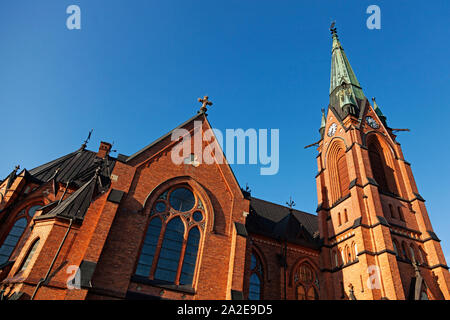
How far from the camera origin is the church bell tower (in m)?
18.6

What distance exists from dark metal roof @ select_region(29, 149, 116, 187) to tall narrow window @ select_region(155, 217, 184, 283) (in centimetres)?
867

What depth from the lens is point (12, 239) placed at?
58.7ft

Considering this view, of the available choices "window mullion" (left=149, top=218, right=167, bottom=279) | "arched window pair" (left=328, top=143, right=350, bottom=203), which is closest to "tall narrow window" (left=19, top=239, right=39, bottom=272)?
"window mullion" (left=149, top=218, right=167, bottom=279)

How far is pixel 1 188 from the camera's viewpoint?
19750 mm

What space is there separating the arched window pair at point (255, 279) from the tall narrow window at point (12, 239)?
578 inches

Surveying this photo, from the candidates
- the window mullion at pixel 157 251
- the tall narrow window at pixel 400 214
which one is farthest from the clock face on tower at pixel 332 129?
the window mullion at pixel 157 251

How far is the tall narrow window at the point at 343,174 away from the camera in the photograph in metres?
24.8

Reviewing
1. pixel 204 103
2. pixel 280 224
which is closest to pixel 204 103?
pixel 204 103

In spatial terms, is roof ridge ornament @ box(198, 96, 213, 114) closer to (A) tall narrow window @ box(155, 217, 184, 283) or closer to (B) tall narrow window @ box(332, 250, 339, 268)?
(A) tall narrow window @ box(155, 217, 184, 283)

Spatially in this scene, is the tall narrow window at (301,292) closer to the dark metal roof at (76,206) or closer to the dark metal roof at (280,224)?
the dark metal roof at (280,224)

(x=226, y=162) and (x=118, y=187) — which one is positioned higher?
(x=226, y=162)
